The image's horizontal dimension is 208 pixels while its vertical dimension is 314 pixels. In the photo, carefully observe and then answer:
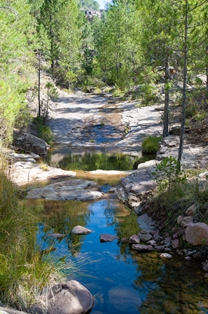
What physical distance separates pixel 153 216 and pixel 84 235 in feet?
4.89

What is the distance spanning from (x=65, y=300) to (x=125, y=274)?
3.96 feet

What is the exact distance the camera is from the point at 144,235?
18.8ft

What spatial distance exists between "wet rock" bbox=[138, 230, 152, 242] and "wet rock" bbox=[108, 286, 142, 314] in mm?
1590

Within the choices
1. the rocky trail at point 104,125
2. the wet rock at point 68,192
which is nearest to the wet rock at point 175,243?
the wet rock at point 68,192

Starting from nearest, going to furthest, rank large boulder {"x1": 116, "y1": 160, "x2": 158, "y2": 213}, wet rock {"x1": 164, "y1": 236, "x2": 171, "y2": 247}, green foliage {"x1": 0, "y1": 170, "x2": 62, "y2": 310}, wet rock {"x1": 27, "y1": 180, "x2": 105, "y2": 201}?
green foliage {"x1": 0, "y1": 170, "x2": 62, "y2": 310} → wet rock {"x1": 164, "y1": 236, "x2": 171, "y2": 247} → large boulder {"x1": 116, "y1": 160, "x2": 158, "y2": 213} → wet rock {"x1": 27, "y1": 180, "x2": 105, "y2": 201}

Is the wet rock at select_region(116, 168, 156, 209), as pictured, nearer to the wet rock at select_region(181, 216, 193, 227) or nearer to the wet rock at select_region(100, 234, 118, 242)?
the wet rock at select_region(100, 234, 118, 242)

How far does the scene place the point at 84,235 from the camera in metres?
5.96

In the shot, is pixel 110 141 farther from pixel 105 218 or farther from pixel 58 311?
pixel 58 311

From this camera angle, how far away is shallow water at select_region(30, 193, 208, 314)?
3.75m

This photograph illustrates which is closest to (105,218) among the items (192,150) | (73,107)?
(192,150)

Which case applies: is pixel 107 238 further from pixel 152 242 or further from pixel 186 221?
pixel 186 221

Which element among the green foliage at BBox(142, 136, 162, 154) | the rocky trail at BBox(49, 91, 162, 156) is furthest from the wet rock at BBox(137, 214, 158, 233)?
the rocky trail at BBox(49, 91, 162, 156)

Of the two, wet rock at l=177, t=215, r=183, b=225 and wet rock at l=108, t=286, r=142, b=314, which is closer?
wet rock at l=108, t=286, r=142, b=314

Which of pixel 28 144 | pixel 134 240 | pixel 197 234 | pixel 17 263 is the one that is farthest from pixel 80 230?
pixel 28 144
